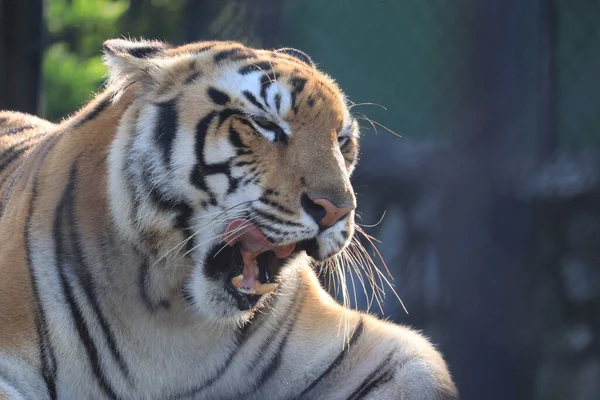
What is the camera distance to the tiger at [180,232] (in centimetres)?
207

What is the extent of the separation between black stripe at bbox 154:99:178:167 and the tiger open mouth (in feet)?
0.79

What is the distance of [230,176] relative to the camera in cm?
209

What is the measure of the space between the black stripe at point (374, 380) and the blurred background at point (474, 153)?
201mm

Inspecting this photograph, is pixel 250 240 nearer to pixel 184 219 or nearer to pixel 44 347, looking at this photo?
pixel 184 219

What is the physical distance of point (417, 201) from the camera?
3516mm

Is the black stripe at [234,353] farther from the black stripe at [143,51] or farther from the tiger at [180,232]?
the black stripe at [143,51]

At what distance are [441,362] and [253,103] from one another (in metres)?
0.88

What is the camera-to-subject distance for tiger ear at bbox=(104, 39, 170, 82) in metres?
2.25

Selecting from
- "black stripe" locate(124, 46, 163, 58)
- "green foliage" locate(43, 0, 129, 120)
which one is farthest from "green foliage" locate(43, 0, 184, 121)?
"black stripe" locate(124, 46, 163, 58)

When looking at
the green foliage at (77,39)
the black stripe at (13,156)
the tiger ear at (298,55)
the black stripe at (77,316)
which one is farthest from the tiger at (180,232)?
the green foliage at (77,39)

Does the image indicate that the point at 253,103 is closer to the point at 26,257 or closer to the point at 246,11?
the point at 26,257

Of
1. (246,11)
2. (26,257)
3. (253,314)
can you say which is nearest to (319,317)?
(253,314)

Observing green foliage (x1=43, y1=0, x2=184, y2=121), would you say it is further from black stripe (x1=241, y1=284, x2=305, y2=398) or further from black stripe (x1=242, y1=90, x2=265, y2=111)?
black stripe (x1=242, y1=90, x2=265, y2=111)

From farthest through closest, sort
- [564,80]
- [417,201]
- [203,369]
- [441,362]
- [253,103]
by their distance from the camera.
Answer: [417,201]
[564,80]
[441,362]
[203,369]
[253,103]
